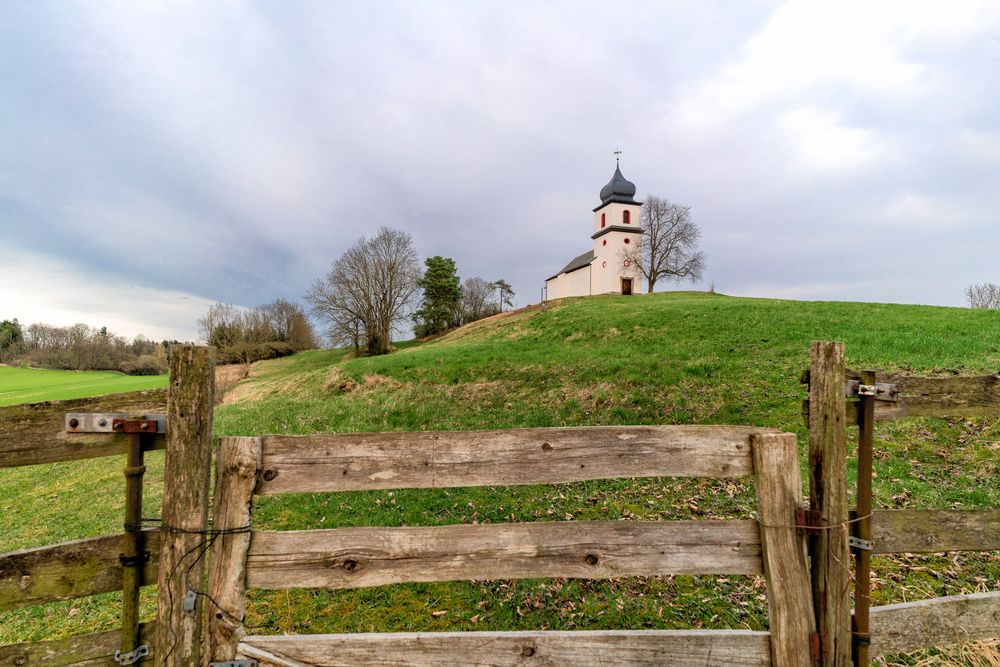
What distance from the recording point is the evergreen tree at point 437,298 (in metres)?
61.2

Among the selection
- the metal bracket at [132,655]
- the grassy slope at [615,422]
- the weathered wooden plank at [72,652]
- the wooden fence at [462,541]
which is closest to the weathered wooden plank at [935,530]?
the wooden fence at [462,541]

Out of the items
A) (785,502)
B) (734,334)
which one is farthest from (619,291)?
(785,502)

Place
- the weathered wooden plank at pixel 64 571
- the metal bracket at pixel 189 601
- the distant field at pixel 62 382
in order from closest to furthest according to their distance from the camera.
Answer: the weathered wooden plank at pixel 64 571, the metal bracket at pixel 189 601, the distant field at pixel 62 382

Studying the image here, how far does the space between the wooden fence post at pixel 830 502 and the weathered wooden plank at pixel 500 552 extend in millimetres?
430

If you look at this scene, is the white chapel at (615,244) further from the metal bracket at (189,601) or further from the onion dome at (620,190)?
the metal bracket at (189,601)

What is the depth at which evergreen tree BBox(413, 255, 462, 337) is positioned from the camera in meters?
61.2

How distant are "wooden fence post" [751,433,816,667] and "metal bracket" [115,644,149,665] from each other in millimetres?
3958

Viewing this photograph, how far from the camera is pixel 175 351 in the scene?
258 cm

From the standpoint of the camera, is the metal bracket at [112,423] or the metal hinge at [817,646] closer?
the metal bracket at [112,423]

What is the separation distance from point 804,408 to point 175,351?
425 centimetres

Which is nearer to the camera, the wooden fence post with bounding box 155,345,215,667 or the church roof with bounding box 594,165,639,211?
the wooden fence post with bounding box 155,345,215,667

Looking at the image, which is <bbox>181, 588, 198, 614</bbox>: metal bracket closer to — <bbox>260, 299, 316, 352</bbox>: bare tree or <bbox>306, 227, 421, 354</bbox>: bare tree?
<bbox>306, 227, 421, 354</bbox>: bare tree

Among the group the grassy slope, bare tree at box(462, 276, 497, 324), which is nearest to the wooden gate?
the grassy slope

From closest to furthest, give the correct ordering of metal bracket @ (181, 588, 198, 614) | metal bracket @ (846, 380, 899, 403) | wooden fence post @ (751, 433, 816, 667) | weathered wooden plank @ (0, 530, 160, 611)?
1. weathered wooden plank @ (0, 530, 160, 611)
2. metal bracket @ (181, 588, 198, 614)
3. wooden fence post @ (751, 433, 816, 667)
4. metal bracket @ (846, 380, 899, 403)
